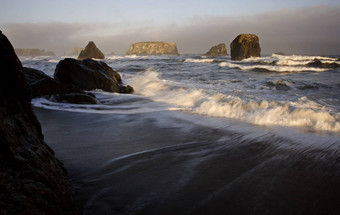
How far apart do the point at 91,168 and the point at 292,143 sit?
2179mm

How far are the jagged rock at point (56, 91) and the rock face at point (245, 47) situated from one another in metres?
38.5

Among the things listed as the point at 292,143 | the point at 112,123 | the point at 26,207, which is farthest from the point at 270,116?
the point at 26,207

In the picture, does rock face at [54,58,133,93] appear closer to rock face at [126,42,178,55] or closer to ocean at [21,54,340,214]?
ocean at [21,54,340,214]

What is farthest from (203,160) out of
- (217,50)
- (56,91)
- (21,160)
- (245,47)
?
(217,50)

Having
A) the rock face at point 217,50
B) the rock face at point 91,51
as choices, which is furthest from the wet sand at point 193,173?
the rock face at point 217,50

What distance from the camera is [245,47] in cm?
4234

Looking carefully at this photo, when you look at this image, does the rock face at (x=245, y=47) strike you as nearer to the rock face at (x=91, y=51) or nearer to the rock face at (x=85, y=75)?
the rock face at (x=91, y=51)

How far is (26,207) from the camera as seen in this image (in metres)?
1.12

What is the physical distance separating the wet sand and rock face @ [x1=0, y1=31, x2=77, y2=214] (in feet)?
1.13

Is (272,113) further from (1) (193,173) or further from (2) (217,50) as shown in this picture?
(2) (217,50)

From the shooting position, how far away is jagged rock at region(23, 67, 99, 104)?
5627 mm

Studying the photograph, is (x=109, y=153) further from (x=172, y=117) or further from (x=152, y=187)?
(x=172, y=117)

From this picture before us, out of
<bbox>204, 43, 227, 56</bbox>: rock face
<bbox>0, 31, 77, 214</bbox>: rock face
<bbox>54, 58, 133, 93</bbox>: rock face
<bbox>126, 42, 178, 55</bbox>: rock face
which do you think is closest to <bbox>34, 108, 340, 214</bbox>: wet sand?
<bbox>0, 31, 77, 214</bbox>: rock face

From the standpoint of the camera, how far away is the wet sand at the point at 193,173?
1.69 m
